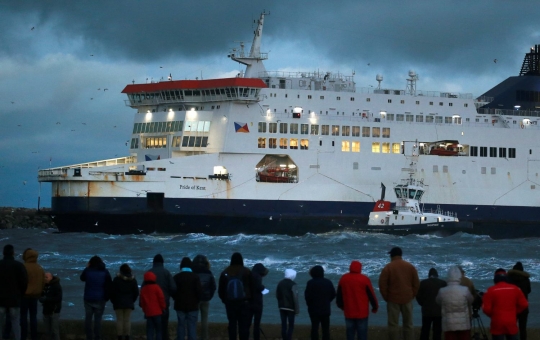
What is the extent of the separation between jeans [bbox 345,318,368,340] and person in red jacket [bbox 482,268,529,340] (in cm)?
181

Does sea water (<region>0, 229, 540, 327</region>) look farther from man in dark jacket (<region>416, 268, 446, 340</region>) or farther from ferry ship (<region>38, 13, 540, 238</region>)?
man in dark jacket (<region>416, 268, 446, 340</region>)

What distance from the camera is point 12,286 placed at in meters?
11.1

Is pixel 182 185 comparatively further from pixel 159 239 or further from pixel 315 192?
pixel 315 192

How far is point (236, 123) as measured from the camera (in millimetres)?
37656

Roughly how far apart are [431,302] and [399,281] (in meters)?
0.49

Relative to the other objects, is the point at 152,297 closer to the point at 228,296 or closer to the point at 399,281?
the point at 228,296

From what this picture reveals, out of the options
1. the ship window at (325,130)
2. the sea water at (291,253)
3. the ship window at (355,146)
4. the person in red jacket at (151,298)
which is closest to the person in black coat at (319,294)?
the person in red jacket at (151,298)

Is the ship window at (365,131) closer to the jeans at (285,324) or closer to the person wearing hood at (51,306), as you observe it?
the jeans at (285,324)

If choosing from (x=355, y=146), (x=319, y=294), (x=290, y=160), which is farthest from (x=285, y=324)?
(x=355, y=146)

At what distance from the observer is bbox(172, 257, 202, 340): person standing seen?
11.5 m

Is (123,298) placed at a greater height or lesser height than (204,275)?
lesser

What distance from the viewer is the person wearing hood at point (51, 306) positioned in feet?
39.1

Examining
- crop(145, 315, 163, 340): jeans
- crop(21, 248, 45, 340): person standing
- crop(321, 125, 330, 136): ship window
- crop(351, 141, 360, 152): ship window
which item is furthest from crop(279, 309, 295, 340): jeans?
crop(351, 141, 360, 152): ship window

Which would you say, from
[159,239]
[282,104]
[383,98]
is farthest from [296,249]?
[383,98]
